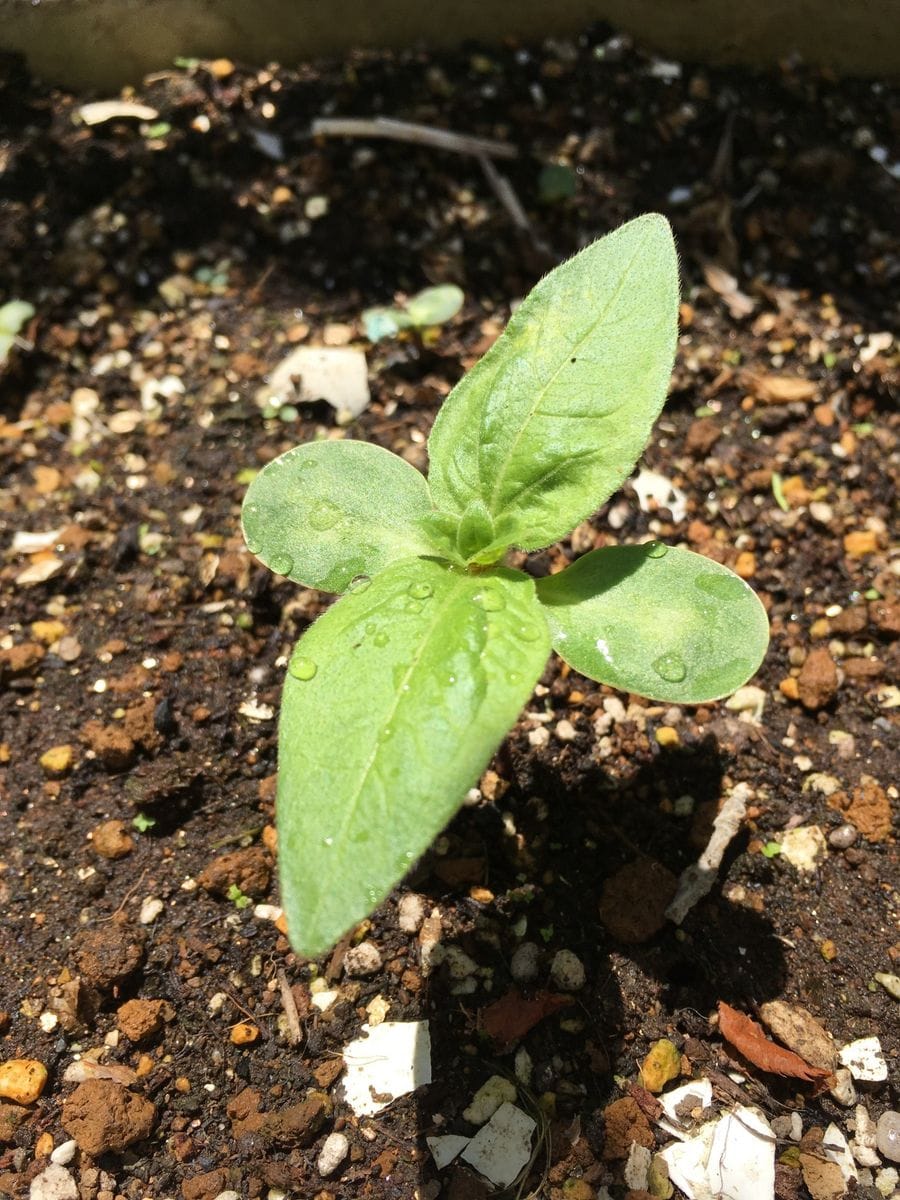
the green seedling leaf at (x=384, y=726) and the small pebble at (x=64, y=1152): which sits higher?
the green seedling leaf at (x=384, y=726)

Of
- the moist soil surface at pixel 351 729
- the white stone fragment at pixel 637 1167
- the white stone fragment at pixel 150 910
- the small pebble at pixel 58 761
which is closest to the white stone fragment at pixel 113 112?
the moist soil surface at pixel 351 729

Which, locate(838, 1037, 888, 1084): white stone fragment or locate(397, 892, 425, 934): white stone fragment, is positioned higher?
locate(397, 892, 425, 934): white stone fragment

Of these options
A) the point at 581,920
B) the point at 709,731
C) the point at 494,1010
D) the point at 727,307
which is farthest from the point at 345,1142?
the point at 727,307

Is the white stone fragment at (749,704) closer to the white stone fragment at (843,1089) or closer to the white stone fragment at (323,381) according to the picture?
the white stone fragment at (843,1089)

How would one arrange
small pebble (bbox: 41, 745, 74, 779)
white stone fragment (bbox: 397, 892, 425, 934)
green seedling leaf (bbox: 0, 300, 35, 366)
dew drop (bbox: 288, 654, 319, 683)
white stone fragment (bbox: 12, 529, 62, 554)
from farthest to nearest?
green seedling leaf (bbox: 0, 300, 35, 366) → white stone fragment (bbox: 12, 529, 62, 554) → small pebble (bbox: 41, 745, 74, 779) → white stone fragment (bbox: 397, 892, 425, 934) → dew drop (bbox: 288, 654, 319, 683)

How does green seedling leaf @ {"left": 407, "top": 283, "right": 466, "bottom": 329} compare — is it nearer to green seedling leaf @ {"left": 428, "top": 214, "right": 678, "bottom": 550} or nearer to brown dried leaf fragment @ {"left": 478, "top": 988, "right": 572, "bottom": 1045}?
green seedling leaf @ {"left": 428, "top": 214, "right": 678, "bottom": 550}

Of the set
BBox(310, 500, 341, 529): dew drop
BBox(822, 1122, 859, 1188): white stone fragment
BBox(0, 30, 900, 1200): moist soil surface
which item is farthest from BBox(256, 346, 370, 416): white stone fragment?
BBox(822, 1122, 859, 1188): white stone fragment

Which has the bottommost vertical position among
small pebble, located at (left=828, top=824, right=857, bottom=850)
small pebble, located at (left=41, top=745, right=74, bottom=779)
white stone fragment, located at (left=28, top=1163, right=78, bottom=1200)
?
white stone fragment, located at (left=28, top=1163, right=78, bottom=1200)
